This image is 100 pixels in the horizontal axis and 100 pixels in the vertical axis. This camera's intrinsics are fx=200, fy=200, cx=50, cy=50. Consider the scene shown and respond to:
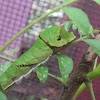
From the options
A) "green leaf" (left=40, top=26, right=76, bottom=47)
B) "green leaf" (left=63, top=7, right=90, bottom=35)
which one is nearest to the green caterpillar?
"green leaf" (left=40, top=26, right=76, bottom=47)

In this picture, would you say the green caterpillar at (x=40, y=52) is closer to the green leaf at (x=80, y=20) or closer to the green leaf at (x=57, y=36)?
the green leaf at (x=57, y=36)

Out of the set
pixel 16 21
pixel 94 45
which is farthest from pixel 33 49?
pixel 16 21

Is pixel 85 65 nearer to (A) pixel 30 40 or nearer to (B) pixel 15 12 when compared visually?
(B) pixel 15 12

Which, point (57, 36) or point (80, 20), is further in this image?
point (57, 36)

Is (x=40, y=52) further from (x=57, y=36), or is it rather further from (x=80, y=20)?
(x=80, y=20)

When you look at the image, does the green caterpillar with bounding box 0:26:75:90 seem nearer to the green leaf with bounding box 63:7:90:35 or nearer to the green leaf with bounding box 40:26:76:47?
the green leaf with bounding box 40:26:76:47

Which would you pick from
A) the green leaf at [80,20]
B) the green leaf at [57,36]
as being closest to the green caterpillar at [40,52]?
the green leaf at [57,36]

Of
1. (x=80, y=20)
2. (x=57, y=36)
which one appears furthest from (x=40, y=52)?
(x=80, y=20)

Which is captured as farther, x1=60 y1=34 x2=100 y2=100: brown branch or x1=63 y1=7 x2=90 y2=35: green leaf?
x1=60 y1=34 x2=100 y2=100: brown branch
